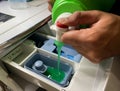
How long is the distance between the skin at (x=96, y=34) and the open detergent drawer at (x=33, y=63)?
168 millimetres

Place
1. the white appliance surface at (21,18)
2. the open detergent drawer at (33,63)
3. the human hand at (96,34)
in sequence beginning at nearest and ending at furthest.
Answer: the human hand at (96,34) < the open detergent drawer at (33,63) < the white appliance surface at (21,18)

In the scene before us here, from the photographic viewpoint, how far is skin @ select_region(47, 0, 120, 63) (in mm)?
348

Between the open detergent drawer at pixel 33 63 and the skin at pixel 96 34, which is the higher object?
the skin at pixel 96 34

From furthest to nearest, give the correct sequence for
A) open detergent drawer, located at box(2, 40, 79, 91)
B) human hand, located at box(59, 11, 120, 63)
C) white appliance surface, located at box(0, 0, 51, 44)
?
white appliance surface, located at box(0, 0, 51, 44) → open detergent drawer, located at box(2, 40, 79, 91) → human hand, located at box(59, 11, 120, 63)

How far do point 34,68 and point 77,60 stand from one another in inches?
6.6

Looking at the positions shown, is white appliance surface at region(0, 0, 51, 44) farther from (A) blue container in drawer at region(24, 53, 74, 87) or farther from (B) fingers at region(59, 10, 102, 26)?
(B) fingers at region(59, 10, 102, 26)

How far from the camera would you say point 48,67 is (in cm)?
60

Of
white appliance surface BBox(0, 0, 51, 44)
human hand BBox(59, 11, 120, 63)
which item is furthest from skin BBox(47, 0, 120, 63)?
white appliance surface BBox(0, 0, 51, 44)

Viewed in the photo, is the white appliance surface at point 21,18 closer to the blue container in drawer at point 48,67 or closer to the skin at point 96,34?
the blue container in drawer at point 48,67

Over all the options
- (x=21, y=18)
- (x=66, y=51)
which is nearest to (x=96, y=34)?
(x=66, y=51)

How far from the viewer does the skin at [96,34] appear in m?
0.35

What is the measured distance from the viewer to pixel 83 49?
0.40 meters

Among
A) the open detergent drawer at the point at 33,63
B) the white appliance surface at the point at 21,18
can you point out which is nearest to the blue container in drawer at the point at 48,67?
the open detergent drawer at the point at 33,63

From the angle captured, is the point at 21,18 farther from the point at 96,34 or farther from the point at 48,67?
the point at 96,34
